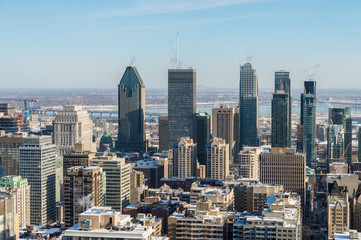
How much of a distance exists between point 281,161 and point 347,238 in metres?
19.3

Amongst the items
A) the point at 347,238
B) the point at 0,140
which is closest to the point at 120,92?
the point at 0,140

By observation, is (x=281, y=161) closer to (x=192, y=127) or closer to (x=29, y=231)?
(x=29, y=231)

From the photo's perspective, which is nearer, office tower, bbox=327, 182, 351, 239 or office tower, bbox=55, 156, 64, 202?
office tower, bbox=327, 182, 351, 239

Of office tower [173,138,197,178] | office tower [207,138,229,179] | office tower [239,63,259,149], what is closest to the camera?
office tower [207,138,229,179]

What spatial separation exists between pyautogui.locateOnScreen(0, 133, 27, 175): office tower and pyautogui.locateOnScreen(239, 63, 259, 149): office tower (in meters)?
38.0

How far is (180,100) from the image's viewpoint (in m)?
80.4

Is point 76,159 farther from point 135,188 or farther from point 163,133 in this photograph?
point 163,133

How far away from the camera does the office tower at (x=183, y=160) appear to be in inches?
2458

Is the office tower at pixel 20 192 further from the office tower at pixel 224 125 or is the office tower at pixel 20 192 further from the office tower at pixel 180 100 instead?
the office tower at pixel 224 125

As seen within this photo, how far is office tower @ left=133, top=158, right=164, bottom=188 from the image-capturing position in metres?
62.0

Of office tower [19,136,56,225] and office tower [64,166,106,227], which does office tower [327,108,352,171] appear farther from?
office tower [64,166,106,227]

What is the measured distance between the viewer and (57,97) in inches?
5330

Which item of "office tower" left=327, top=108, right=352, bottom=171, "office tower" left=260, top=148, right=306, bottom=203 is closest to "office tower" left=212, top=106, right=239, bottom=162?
"office tower" left=327, top=108, right=352, bottom=171

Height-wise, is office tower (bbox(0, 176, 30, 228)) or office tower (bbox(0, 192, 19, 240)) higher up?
office tower (bbox(0, 192, 19, 240))
